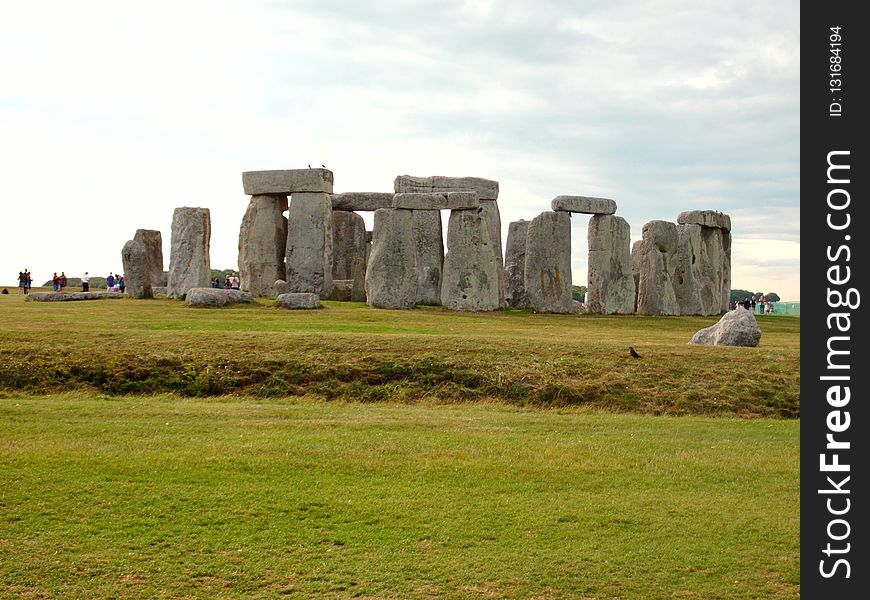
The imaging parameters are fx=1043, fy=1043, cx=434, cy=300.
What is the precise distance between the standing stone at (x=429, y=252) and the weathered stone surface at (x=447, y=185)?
154cm

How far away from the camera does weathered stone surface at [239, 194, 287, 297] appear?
112ft

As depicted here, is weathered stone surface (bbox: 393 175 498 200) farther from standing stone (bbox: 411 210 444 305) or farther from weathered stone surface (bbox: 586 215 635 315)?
weathered stone surface (bbox: 586 215 635 315)

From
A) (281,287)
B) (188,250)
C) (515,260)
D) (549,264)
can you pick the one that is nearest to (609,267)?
(549,264)

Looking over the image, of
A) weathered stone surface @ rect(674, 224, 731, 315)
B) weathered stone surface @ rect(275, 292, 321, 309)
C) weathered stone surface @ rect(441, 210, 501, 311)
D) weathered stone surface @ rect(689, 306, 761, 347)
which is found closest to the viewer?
weathered stone surface @ rect(689, 306, 761, 347)

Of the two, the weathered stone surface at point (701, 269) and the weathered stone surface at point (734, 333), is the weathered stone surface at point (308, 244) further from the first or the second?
the weathered stone surface at point (734, 333)

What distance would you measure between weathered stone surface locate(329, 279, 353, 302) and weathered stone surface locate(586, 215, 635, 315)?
25.2 feet

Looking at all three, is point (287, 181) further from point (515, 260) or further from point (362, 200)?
point (515, 260)

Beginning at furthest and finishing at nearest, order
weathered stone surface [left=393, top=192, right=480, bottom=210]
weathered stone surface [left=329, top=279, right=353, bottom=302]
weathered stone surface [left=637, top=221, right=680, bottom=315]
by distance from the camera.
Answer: weathered stone surface [left=329, top=279, right=353, bottom=302]
weathered stone surface [left=637, top=221, right=680, bottom=315]
weathered stone surface [left=393, top=192, right=480, bottom=210]

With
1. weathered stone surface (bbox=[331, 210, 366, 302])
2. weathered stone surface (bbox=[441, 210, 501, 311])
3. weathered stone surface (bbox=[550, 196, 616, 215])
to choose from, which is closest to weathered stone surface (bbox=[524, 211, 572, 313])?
weathered stone surface (bbox=[550, 196, 616, 215])

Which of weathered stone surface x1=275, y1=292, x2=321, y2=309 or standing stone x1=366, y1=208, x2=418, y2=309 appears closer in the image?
weathered stone surface x1=275, y1=292, x2=321, y2=309

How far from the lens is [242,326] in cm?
2177

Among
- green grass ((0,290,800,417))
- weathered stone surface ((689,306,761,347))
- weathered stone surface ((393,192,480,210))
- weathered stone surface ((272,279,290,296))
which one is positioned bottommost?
green grass ((0,290,800,417))

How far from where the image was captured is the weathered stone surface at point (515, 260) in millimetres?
35812

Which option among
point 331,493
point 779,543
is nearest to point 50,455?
point 331,493
